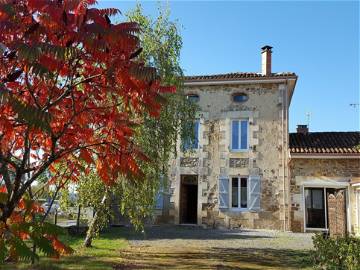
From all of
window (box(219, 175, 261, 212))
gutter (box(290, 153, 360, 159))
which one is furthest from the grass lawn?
gutter (box(290, 153, 360, 159))

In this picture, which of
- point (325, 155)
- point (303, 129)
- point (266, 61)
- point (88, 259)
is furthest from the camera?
point (303, 129)

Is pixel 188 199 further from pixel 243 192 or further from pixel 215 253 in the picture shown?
pixel 215 253

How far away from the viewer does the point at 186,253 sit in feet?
33.6

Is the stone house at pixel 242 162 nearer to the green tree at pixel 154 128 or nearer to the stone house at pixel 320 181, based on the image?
the stone house at pixel 320 181

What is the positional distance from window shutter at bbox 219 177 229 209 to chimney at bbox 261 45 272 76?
5319 millimetres

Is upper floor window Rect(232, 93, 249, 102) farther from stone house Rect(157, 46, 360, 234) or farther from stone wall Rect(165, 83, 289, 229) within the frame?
stone wall Rect(165, 83, 289, 229)

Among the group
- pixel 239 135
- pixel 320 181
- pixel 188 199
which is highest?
pixel 239 135

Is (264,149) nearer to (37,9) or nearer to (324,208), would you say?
(324,208)

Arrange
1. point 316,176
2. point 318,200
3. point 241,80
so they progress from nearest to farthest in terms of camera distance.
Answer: point 316,176
point 318,200
point 241,80

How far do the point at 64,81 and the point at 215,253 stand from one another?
686cm

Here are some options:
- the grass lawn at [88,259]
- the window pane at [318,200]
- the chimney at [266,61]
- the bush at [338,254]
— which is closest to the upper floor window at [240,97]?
the chimney at [266,61]

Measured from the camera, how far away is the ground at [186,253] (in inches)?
333

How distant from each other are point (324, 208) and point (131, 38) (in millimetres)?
15427

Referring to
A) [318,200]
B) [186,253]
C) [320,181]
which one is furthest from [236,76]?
[186,253]
